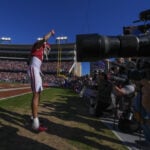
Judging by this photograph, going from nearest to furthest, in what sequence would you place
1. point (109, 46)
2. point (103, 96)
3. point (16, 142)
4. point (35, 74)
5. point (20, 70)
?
point (109, 46), point (16, 142), point (35, 74), point (103, 96), point (20, 70)

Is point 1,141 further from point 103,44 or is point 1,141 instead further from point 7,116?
point 103,44

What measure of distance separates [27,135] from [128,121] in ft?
6.98

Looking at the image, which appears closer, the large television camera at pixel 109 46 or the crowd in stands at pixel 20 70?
the large television camera at pixel 109 46

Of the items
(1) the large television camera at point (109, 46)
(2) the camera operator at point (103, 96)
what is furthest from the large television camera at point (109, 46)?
(2) the camera operator at point (103, 96)

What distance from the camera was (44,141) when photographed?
4867mm

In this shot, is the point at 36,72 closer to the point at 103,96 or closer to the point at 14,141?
the point at 14,141

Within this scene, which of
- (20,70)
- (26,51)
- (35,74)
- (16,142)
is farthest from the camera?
(26,51)

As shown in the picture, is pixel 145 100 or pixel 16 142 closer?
pixel 145 100

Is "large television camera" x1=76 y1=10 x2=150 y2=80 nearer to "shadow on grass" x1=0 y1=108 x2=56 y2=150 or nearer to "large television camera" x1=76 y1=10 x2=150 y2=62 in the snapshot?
"large television camera" x1=76 y1=10 x2=150 y2=62

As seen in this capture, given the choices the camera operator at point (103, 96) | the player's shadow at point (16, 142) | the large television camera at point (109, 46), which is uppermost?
the large television camera at point (109, 46)

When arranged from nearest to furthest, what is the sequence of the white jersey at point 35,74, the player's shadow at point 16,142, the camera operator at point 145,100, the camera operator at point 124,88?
the camera operator at point 145,100, the player's shadow at point 16,142, the camera operator at point 124,88, the white jersey at point 35,74

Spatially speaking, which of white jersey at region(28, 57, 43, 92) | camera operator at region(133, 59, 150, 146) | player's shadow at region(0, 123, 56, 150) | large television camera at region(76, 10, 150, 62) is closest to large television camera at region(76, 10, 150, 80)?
large television camera at region(76, 10, 150, 62)

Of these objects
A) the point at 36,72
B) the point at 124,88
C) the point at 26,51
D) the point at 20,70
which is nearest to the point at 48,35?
the point at 36,72

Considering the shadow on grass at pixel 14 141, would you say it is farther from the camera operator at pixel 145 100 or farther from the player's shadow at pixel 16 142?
the camera operator at pixel 145 100
